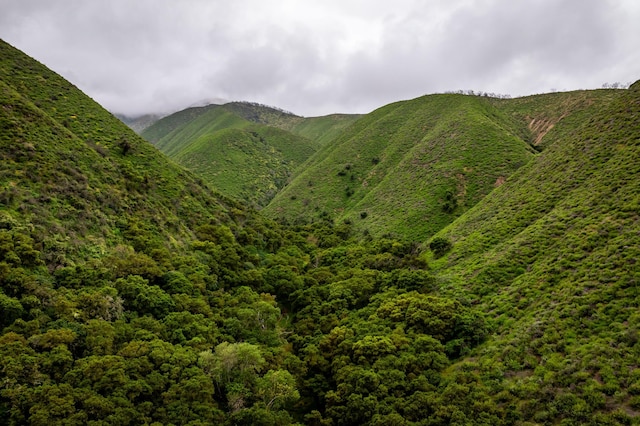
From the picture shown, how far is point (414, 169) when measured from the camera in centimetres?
8850

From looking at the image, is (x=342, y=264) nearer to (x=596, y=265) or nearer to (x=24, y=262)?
(x=596, y=265)

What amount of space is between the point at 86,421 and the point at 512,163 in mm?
82646

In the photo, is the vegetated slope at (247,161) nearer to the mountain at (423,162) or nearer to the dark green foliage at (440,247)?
the mountain at (423,162)

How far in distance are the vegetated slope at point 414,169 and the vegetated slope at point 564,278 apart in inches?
579

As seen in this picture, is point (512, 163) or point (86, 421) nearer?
point (86, 421)

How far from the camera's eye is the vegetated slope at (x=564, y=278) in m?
→ 24.3

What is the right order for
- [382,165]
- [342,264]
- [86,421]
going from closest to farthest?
[86,421], [342,264], [382,165]

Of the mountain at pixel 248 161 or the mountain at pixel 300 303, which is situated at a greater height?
the mountain at pixel 248 161

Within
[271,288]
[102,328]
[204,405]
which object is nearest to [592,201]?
[271,288]

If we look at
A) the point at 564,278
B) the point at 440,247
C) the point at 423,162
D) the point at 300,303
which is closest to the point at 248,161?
the point at 423,162

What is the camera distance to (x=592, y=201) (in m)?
42.2

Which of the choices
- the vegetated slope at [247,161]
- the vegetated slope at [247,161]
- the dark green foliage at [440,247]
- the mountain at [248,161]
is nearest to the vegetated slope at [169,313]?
the dark green foliage at [440,247]

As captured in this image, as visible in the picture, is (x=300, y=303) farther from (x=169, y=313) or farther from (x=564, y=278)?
(x=564, y=278)

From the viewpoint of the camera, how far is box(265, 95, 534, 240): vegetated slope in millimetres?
74562
